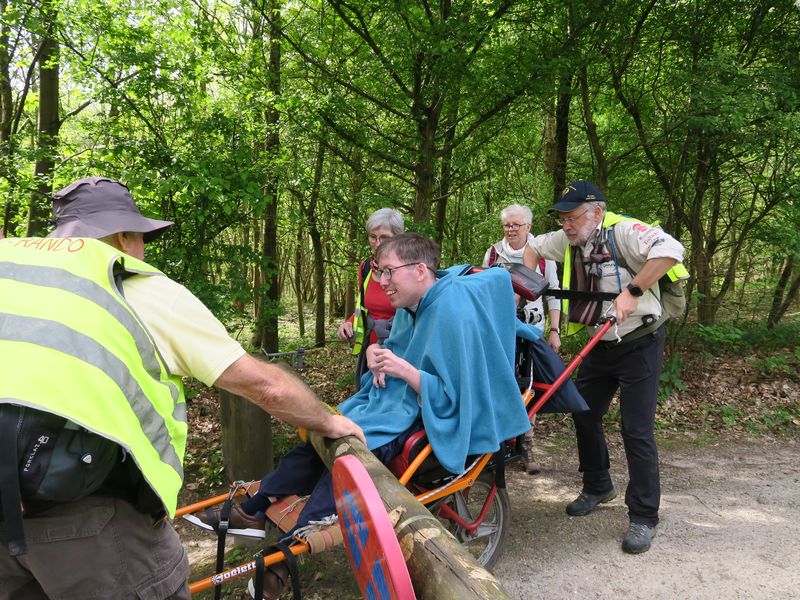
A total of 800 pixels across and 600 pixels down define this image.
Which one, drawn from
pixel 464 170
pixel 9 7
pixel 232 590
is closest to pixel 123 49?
pixel 9 7

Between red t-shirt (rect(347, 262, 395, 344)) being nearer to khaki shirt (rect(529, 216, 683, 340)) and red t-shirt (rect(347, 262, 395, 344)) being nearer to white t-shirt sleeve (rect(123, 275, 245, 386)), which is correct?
khaki shirt (rect(529, 216, 683, 340))

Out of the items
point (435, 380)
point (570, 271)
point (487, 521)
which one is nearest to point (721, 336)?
point (570, 271)

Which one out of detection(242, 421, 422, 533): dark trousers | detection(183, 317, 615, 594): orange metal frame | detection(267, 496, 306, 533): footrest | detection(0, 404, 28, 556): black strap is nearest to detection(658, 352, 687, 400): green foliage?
detection(183, 317, 615, 594): orange metal frame

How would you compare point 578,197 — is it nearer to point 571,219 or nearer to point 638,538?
point 571,219

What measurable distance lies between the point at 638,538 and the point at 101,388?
12.0 ft

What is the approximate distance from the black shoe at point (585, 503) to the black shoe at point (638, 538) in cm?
48

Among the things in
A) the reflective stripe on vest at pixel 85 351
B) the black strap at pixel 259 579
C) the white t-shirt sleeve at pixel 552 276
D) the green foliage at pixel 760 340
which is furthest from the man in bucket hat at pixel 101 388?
the green foliage at pixel 760 340

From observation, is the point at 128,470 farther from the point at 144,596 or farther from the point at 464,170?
the point at 464,170

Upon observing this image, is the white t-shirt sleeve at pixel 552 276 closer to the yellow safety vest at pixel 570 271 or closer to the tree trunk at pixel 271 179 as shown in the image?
the yellow safety vest at pixel 570 271

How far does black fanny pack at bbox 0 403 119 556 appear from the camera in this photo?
52.5 inches

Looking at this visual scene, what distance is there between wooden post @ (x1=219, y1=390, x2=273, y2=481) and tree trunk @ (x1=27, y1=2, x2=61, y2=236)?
2221mm

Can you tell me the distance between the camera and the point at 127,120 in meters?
5.66

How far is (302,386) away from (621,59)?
7664 mm

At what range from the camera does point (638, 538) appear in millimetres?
3668
